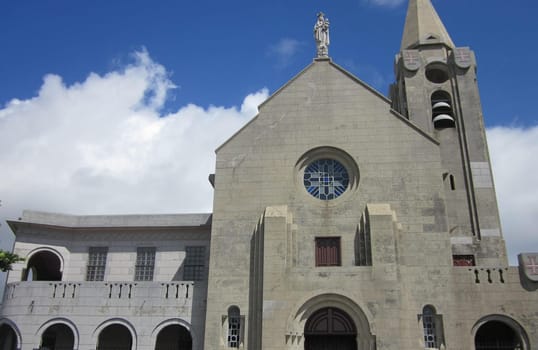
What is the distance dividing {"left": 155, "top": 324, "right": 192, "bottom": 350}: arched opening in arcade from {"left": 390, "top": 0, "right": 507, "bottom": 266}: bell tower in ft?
43.9

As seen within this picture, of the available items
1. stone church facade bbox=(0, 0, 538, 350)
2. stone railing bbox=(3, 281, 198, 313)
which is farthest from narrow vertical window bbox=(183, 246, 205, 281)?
stone railing bbox=(3, 281, 198, 313)

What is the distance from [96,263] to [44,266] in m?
4.83

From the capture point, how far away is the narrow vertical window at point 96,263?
1013 inches

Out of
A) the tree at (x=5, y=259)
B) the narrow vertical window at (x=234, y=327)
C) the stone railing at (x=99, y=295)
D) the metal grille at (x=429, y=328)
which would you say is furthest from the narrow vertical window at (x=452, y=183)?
the tree at (x=5, y=259)

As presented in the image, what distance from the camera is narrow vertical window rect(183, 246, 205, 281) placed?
25.1 m

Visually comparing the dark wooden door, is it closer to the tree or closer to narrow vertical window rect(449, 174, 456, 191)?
narrow vertical window rect(449, 174, 456, 191)

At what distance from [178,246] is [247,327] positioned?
7193 mm

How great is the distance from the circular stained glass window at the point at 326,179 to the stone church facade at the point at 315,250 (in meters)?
0.07

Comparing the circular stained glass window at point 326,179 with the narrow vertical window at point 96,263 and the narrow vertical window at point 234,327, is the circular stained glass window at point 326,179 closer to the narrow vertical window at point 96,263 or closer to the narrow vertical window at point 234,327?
the narrow vertical window at point 234,327

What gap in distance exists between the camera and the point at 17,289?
898 inches

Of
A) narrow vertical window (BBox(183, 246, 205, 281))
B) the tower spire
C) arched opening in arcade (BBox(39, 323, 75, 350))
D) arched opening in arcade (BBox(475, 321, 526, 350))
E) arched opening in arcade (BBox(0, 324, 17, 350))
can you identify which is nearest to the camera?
arched opening in arcade (BBox(475, 321, 526, 350))

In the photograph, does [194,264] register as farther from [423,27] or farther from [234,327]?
[423,27]

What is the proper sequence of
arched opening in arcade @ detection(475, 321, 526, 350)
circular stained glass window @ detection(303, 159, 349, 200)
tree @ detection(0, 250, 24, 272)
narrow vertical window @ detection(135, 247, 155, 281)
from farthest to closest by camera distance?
narrow vertical window @ detection(135, 247, 155, 281) → circular stained glass window @ detection(303, 159, 349, 200) → tree @ detection(0, 250, 24, 272) → arched opening in arcade @ detection(475, 321, 526, 350)

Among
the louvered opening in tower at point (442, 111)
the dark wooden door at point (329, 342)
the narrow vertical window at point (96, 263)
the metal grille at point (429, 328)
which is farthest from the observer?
the louvered opening in tower at point (442, 111)
